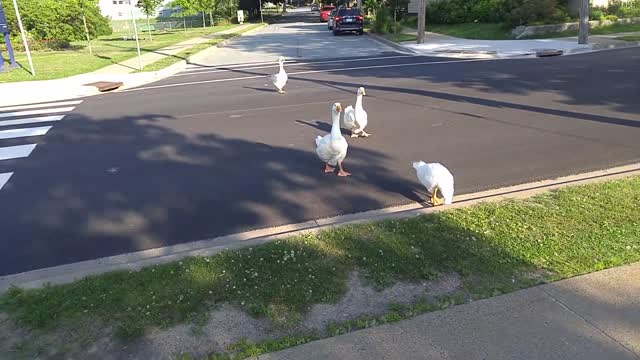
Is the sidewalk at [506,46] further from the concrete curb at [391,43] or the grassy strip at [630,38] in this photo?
the grassy strip at [630,38]

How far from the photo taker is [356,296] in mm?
3623

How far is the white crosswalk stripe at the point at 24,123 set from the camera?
8.50 meters

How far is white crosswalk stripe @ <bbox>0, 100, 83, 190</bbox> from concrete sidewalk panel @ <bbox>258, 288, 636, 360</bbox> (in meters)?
6.11

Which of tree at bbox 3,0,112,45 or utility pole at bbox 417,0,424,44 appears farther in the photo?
tree at bbox 3,0,112,45

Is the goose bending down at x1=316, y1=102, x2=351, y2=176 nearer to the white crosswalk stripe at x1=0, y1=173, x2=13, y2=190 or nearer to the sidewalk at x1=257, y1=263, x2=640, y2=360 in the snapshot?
the sidewalk at x1=257, y1=263, x2=640, y2=360

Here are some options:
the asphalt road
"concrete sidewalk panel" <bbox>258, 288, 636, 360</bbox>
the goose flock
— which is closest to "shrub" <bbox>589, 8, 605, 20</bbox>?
the asphalt road

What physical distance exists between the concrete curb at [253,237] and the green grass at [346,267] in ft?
0.57

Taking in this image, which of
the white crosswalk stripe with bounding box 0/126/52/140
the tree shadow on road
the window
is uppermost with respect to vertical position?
the window

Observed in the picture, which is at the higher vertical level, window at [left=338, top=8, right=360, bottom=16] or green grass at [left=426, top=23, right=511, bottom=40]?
window at [left=338, top=8, right=360, bottom=16]

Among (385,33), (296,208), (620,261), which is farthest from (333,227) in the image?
(385,33)

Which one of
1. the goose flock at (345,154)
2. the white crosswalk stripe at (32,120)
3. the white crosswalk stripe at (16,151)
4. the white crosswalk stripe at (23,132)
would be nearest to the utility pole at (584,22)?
the goose flock at (345,154)

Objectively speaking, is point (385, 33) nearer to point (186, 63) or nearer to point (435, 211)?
point (186, 63)

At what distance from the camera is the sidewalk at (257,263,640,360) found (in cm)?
298

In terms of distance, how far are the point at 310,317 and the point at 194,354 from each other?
808 mm
